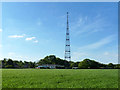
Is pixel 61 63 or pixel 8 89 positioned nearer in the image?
pixel 8 89

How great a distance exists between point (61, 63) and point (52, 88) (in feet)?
335

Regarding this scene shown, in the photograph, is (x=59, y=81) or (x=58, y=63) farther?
(x=58, y=63)

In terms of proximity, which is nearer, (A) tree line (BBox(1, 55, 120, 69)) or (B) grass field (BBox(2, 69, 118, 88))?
(B) grass field (BBox(2, 69, 118, 88))

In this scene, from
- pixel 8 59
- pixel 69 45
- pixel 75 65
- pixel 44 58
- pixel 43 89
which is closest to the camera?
pixel 43 89

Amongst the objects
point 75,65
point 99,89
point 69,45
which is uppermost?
point 69,45

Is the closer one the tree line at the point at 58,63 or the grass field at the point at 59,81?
the grass field at the point at 59,81

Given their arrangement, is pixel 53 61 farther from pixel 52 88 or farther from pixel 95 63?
pixel 52 88

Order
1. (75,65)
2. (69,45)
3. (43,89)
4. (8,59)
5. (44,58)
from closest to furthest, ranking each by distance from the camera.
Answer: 1. (43,89)
2. (69,45)
3. (8,59)
4. (75,65)
5. (44,58)

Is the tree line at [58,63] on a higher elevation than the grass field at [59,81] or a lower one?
lower

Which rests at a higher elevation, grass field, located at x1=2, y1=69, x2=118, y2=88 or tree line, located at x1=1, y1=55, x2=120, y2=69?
grass field, located at x1=2, y1=69, x2=118, y2=88

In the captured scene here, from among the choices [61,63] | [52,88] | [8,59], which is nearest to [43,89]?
[52,88]

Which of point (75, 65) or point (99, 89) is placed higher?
point (99, 89)

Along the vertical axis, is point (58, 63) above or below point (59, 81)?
below

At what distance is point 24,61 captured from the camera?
110m
